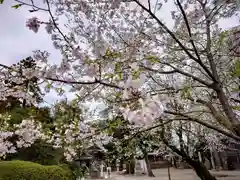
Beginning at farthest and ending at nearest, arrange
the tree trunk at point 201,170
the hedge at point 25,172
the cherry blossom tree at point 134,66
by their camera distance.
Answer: the tree trunk at point 201,170 < the hedge at point 25,172 < the cherry blossom tree at point 134,66

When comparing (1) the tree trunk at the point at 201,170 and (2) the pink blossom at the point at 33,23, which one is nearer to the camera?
(2) the pink blossom at the point at 33,23

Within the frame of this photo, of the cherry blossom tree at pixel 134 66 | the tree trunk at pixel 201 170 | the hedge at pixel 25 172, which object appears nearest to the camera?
the cherry blossom tree at pixel 134 66

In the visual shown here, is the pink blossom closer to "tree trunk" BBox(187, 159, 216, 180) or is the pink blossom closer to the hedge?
the hedge

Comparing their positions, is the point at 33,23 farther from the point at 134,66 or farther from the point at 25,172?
the point at 25,172

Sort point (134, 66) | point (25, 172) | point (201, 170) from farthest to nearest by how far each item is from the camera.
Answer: point (201, 170) < point (25, 172) < point (134, 66)

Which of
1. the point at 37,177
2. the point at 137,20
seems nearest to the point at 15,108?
the point at 37,177

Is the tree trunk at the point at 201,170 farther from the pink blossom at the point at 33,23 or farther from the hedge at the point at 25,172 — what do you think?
the pink blossom at the point at 33,23

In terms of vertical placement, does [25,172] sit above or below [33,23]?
below

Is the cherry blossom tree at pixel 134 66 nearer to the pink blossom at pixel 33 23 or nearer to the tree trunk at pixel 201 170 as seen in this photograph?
the pink blossom at pixel 33 23

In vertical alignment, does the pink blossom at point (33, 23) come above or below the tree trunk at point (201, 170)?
above

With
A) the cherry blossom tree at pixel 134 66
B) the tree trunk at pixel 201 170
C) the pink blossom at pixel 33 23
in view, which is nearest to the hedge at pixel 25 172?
the tree trunk at pixel 201 170

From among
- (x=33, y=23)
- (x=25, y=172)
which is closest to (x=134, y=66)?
(x=33, y=23)

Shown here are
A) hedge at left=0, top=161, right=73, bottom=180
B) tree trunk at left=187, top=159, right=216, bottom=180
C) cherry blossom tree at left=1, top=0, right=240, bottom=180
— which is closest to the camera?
cherry blossom tree at left=1, top=0, right=240, bottom=180

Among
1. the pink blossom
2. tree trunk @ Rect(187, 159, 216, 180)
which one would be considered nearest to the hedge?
tree trunk @ Rect(187, 159, 216, 180)
